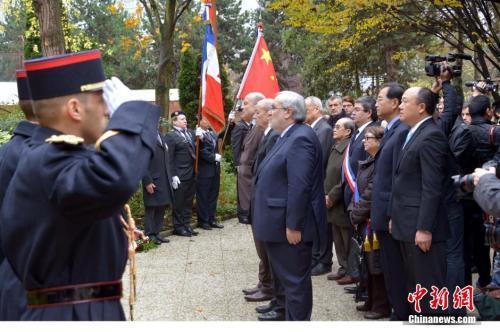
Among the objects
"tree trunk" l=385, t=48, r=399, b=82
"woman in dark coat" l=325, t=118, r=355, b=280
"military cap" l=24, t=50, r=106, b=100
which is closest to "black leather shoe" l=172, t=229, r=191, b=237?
"woman in dark coat" l=325, t=118, r=355, b=280

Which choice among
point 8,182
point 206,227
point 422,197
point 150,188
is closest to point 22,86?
point 8,182

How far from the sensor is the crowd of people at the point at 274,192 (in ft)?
7.57

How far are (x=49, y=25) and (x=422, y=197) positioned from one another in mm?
6871

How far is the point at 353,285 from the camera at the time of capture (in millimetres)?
7406

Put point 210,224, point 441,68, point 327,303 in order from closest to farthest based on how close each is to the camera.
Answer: point 441,68, point 327,303, point 210,224

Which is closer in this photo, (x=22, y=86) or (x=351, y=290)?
(x=22, y=86)

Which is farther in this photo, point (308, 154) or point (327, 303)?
point (327, 303)

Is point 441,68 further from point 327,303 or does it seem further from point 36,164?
point 36,164

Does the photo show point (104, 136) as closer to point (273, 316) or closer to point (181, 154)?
point (273, 316)

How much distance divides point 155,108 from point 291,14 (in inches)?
437

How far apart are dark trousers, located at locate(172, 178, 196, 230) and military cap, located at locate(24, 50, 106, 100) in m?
8.45

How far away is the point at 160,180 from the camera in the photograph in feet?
33.4

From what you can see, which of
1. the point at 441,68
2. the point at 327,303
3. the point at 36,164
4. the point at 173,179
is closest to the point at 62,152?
the point at 36,164

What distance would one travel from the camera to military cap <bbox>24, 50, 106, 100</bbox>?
7.92ft
